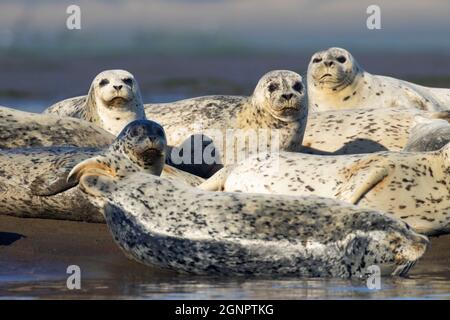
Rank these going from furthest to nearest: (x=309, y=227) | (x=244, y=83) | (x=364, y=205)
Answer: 1. (x=244, y=83)
2. (x=364, y=205)
3. (x=309, y=227)

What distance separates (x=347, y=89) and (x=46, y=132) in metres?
3.44

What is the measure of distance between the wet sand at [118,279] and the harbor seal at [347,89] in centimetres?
431

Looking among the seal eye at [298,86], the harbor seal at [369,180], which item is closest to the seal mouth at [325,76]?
the seal eye at [298,86]

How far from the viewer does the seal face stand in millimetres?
13086

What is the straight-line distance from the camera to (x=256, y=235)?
32.3 feet

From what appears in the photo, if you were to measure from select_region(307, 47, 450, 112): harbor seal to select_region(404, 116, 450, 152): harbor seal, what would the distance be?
2047mm

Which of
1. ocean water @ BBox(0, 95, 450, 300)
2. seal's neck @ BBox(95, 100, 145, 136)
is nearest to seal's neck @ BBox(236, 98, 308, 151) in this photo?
seal's neck @ BBox(95, 100, 145, 136)

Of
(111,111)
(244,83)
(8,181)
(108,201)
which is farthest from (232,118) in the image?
(244,83)

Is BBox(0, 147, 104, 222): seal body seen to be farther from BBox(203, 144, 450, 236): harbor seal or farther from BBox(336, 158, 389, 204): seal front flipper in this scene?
BBox(336, 158, 389, 204): seal front flipper

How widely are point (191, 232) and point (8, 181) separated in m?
2.48

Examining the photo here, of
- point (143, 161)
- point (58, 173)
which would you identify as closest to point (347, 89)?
point (58, 173)
